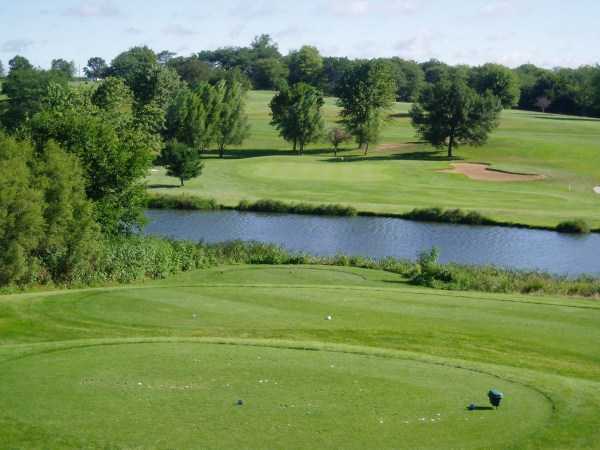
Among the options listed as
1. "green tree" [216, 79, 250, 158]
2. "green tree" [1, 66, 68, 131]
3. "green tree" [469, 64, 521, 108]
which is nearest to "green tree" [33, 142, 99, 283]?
"green tree" [216, 79, 250, 158]

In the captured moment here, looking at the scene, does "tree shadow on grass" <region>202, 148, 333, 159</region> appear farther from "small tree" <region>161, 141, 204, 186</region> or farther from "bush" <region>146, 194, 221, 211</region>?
"bush" <region>146, 194, 221, 211</region>

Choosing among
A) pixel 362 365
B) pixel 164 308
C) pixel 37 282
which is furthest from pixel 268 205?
pixel 362 365

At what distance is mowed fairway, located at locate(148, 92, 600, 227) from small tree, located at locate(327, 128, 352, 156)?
1742mm

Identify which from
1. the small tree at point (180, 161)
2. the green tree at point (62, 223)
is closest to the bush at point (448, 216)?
the small tree at point (180, 161)

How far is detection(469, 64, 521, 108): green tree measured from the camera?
15075cm

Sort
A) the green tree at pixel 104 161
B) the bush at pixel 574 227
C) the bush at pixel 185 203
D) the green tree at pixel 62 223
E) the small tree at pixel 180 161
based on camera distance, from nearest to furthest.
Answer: the green tree at pixel 62 223 < the green tree at pixel 104 161 < the bush at pixel 574 227 < the bush at pixel 185 203 < the small tree at pixel 180 161

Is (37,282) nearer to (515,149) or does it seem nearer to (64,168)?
(64,168)

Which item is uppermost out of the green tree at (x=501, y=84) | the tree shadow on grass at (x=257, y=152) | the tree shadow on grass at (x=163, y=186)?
the green tree at (x=501, y=84)

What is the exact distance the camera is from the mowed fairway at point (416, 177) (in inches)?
2687

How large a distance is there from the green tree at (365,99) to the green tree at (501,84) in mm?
43838

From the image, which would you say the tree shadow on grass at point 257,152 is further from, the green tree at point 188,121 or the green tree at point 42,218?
the green tree at point 42,218

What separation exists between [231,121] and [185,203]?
36418 mm

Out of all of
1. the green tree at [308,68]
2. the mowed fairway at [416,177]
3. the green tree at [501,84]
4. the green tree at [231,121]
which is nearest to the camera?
the mowed fairway at [416,177]

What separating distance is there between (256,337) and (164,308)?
416 centimetres
